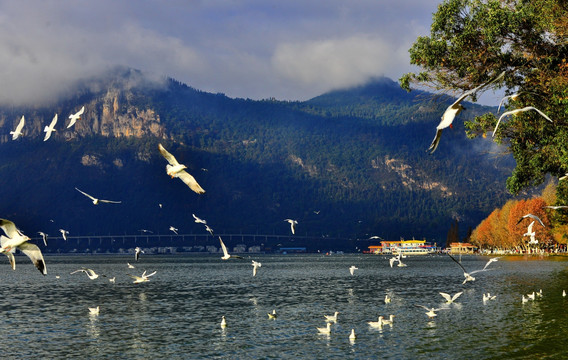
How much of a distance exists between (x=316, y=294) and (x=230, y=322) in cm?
2541

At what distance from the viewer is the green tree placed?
140ft

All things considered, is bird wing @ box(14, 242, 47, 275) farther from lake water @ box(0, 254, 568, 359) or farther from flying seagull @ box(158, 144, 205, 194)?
lake water @ box(0, 254, 568, 359)

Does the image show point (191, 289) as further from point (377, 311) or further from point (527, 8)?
point (527, 8)

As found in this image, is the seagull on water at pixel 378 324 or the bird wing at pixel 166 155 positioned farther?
the seagull on water at pixel 378 324

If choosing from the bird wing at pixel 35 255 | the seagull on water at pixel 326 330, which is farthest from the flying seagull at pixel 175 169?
the seagull on water at pixel 326 330

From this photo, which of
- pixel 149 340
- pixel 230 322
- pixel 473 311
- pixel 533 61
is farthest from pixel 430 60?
pixel 149 340

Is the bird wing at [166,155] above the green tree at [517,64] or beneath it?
beneath

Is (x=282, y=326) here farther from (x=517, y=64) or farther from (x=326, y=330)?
(x=517, y=64)

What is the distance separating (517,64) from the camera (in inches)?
1834

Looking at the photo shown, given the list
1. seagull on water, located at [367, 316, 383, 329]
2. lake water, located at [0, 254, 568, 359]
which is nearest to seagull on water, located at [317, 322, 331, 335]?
lake water, located at [0, 254, 568, 359]

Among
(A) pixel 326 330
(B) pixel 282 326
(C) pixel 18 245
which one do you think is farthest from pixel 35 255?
(B) pixel 282 326

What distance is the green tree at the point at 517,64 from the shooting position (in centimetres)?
4266

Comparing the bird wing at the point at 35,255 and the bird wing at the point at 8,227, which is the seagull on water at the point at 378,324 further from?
the bird wing at the point at 8,227

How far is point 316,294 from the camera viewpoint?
7394 centimetres
